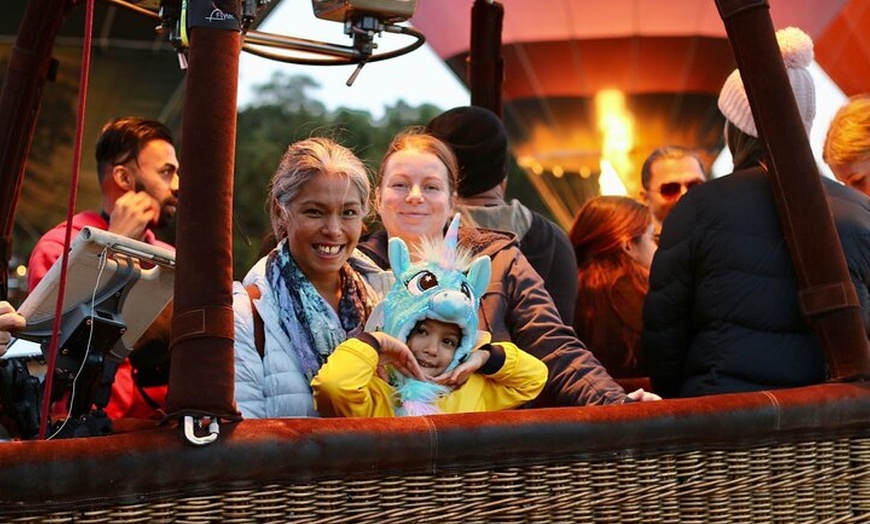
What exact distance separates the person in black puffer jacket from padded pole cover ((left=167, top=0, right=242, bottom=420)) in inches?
46.1

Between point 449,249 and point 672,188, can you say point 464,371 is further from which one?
point 672,188

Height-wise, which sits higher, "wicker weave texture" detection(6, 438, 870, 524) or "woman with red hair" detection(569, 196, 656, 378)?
"woman with red hair" detection(569, 196, 656, 378)

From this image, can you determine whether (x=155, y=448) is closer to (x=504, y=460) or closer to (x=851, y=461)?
(x=504, y=460)

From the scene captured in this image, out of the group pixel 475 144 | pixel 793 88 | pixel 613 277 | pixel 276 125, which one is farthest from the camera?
pixel 276 125

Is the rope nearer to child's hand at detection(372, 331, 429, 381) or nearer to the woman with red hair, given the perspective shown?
child's hand at detection(372, 331, 429, 381)

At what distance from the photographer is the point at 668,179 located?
14.4 ft

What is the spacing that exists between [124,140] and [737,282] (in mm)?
1538

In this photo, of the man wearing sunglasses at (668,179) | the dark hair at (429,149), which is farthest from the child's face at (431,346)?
the man wearing sunglasses at (668,179)

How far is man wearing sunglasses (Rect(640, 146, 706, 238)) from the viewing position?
4395mm

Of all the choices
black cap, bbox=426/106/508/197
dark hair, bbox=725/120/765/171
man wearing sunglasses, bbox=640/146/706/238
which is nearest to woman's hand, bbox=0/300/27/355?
black cap, bbox=426/106/508/197

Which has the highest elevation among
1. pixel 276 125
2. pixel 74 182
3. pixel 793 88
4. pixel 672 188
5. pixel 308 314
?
pixel 276 125

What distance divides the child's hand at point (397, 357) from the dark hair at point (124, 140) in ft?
4.39

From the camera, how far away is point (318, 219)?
7.89ft

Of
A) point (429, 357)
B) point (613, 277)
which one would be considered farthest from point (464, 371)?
point (613, 277)
